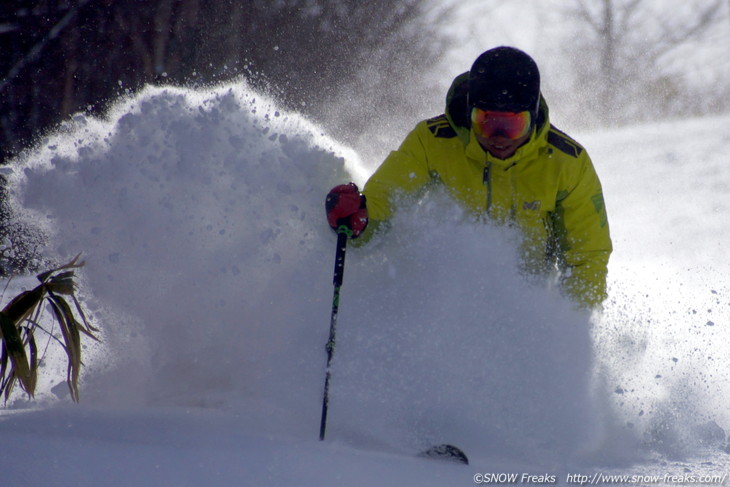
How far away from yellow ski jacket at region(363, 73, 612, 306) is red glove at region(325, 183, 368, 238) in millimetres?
159

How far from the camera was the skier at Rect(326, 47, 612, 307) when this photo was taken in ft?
9.00

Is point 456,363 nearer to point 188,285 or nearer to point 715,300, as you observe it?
point 188,285

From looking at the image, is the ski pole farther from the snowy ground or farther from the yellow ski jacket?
the yellow ski jacket

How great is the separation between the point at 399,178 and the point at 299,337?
2.68ft

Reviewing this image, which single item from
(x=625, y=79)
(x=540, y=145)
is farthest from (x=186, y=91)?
(x=625, y=79)

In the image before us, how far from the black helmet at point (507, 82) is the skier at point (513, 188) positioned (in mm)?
95

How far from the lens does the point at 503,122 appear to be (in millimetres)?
2602

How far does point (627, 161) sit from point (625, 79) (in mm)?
6192

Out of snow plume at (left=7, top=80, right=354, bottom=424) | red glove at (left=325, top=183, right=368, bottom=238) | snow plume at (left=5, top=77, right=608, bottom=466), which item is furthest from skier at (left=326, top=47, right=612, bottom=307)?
snow plume at (left=7, top=80, right=354, bottom=424)

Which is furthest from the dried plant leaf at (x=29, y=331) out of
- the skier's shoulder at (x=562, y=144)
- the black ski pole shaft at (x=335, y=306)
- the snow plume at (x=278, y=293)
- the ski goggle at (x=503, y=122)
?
the skier's shoulder at (x=562, y=144)

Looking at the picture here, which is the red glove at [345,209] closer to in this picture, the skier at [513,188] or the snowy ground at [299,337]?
the skier at [513,188]

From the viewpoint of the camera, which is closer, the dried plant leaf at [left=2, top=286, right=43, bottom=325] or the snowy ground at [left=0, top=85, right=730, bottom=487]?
the snowy ground at [left=0, top=85, right=730, bottom=487]

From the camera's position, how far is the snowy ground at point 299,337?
7.47ft

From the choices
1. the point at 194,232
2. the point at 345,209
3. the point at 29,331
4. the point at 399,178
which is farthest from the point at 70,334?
the point at 399,178
